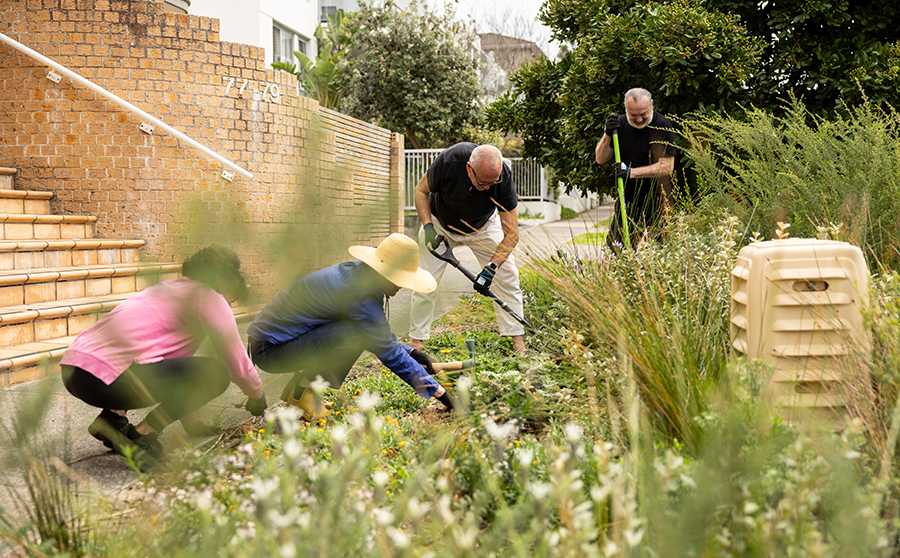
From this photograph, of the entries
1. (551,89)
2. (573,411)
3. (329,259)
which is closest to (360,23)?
(551,89)

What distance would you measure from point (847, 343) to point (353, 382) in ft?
8.43

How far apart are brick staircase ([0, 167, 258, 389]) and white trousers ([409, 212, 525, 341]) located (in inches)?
69.9

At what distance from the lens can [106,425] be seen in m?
2.69

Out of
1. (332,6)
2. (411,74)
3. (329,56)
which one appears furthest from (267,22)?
(332,6)

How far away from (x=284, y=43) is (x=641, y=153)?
15.4 m

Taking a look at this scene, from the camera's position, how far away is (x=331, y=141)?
918 mm

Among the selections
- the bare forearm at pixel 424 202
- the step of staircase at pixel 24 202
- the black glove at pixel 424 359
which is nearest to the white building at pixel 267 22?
the step of staircase at pixel 24 202

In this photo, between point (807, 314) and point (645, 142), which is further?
point (645, 142)

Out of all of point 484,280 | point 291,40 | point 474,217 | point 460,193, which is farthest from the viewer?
point 291,40

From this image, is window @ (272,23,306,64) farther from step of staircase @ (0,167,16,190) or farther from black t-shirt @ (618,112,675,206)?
black t-shirt @ (618,112,675,206)

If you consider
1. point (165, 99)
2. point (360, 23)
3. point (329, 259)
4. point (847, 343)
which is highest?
point (360, 23)

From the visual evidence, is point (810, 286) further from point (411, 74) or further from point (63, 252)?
point (411, 74)

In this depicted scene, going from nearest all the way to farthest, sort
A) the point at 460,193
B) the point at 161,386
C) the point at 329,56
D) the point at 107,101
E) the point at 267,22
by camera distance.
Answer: the point at 161,386 → the point at 460,193 → the point at 107,101 → the point at 267,22 → the point at 329,56

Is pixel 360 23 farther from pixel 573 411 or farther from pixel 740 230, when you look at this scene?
pixel 573 411
